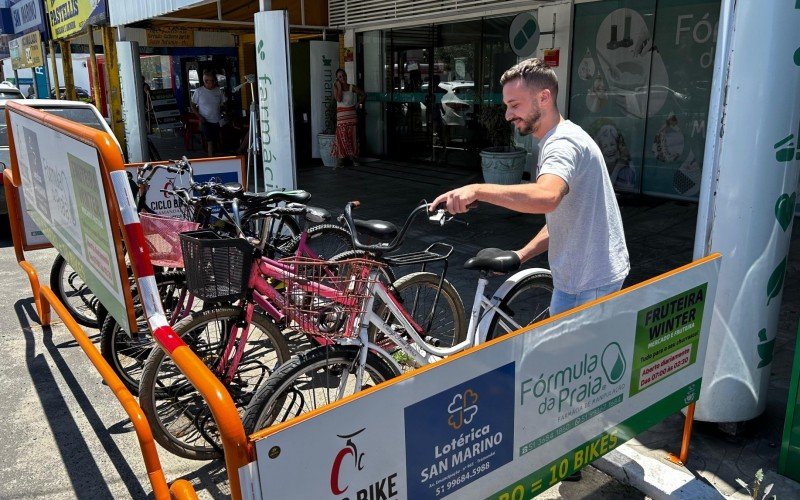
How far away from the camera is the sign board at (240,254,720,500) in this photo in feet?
5.58

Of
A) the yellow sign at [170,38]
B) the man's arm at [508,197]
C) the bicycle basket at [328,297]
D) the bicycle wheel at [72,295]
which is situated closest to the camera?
the man's arm at [508,197]

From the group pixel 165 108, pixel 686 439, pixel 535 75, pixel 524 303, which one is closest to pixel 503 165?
pixel 524 303

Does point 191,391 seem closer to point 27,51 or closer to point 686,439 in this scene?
point 686,439

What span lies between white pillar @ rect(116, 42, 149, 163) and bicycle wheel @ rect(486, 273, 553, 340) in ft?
34.2

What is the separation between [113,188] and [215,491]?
155 centimetres

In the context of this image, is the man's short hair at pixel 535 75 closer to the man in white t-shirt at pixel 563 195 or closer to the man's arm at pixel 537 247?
the man in white t-shirt at pixel 563 195

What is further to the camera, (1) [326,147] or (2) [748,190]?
(1) [326,147]

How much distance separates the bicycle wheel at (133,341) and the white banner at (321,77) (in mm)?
9559

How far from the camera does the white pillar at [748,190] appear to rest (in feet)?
9.06

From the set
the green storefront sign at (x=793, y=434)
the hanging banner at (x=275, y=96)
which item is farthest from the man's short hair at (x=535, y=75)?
the hanging banner at (x=275, y=96)

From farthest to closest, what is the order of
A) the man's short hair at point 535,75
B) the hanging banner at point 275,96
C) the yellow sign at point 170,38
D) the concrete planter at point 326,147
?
the yellow sign at point 170,38 → the concrete planter at point 326,147 → the hanging banner at point 275,96 → the man's short hair at point 535,75

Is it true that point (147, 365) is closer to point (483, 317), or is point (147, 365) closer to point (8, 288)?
point (483, 317)

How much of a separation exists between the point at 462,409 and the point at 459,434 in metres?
0.09

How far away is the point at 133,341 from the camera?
3965mm
